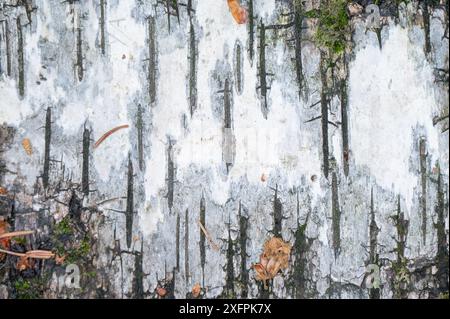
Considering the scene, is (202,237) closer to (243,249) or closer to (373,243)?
(243,249)

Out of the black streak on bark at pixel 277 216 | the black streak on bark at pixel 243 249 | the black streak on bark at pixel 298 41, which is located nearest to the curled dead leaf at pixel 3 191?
the black streak on bark at pixel 243 249

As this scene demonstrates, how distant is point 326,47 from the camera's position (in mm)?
1798

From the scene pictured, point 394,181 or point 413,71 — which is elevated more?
point 413,71

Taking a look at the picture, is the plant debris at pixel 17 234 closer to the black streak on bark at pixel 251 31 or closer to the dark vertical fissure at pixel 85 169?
the dark vertical fissure at pixel 85 169

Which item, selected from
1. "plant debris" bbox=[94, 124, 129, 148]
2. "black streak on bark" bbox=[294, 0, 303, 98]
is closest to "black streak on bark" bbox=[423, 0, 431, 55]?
"black streak on bark" bbox=[294, 0, 303, 98]

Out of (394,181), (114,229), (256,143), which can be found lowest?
(114,229)

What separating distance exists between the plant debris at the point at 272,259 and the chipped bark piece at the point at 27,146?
0.92 meters

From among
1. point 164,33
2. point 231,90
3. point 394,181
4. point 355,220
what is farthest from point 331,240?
point 164,33

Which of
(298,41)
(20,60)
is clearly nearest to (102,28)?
(20,60)

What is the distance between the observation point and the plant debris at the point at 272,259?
1798 millimetres

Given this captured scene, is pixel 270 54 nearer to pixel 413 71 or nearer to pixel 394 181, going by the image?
pixel 413 71

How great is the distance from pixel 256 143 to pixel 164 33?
527mm

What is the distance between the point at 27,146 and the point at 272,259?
0.99m

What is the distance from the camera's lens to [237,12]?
1.79 m
